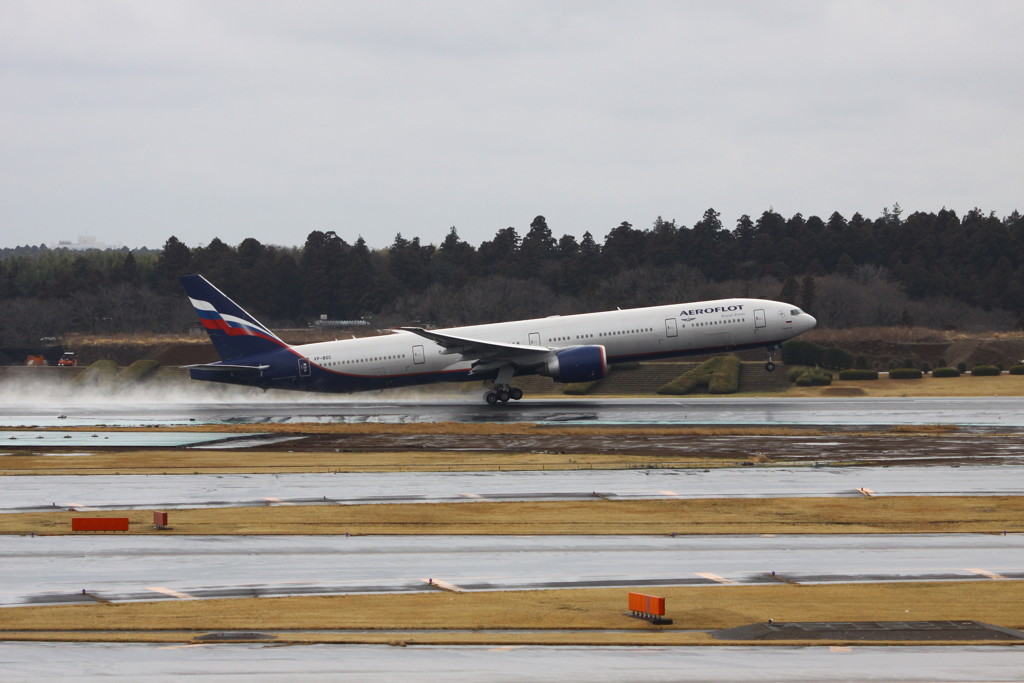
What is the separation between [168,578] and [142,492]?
397 inches

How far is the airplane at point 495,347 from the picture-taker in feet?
169

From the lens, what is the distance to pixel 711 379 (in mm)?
64500

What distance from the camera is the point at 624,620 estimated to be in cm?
1476

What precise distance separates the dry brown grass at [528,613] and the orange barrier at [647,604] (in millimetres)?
207

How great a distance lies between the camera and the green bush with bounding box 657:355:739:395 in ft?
209

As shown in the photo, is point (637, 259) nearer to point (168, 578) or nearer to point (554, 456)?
point (554, 456)

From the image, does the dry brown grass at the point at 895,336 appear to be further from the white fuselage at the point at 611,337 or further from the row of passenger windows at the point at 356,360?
the row of passenger windows at the point at 356,360

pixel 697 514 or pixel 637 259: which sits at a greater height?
pixel 637 259

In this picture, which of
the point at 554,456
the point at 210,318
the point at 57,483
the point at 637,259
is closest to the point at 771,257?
the point at 637,259

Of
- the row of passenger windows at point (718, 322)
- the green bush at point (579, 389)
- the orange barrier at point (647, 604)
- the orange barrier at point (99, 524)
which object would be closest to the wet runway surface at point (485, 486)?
the orange barrier at point (99, 524)

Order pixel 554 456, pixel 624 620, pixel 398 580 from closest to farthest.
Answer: pixel 624 620 → pixel 398 580 → pixel 554 456

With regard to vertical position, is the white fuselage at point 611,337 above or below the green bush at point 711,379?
above

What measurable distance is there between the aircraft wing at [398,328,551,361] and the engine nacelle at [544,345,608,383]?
921 mm

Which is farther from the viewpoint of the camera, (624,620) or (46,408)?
(46,408)
